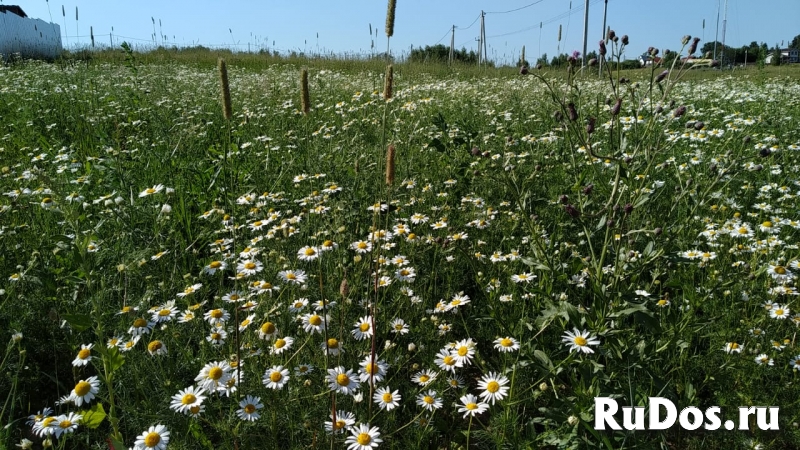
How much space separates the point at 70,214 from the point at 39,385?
3.53ft

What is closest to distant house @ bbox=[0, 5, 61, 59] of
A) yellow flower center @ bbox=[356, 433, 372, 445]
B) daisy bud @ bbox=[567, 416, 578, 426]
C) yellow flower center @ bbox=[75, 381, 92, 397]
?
yellow flower center @ bbox=[75, 381, 92, 397]

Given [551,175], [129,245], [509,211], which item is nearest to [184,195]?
[129,245]

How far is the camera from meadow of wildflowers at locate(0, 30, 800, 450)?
1649 millimetres

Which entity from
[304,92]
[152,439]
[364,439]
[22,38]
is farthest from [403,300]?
[22,38]

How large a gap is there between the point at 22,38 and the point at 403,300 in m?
21.5

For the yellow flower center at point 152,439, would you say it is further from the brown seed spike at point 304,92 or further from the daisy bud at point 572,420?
the daisy bud at point 572,420

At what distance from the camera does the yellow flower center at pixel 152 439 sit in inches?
57.2

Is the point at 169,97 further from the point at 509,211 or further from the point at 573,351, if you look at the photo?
the point at 573,351

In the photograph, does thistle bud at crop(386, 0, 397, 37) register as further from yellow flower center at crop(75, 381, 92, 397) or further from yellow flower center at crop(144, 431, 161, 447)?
yellow flower center at crop(75, 381, 92, 397)

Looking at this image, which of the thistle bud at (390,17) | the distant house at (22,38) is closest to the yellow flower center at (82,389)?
the thistle bud at (390,17)

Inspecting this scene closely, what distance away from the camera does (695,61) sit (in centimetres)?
181

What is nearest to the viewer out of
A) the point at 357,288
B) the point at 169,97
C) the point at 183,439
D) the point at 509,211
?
the point at 183,439

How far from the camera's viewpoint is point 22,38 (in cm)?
1802

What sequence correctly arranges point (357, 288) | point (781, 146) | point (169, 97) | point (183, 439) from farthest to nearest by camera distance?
point (169, 97), point (781, 146), point (357, 288), point (183, 439)
